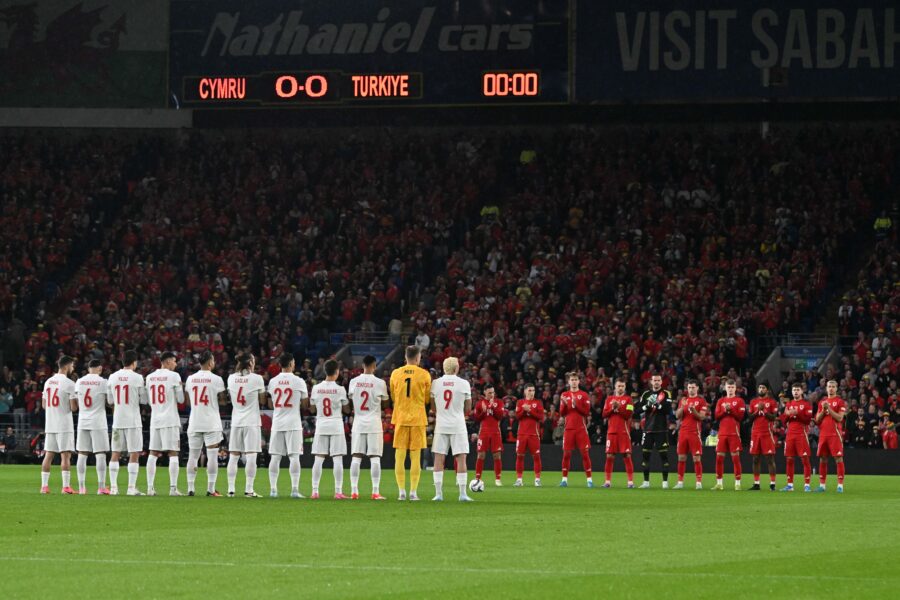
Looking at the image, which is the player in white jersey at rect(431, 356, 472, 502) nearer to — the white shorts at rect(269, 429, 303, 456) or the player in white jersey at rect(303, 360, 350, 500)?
the player in white jersey at rect(303, 360, 350, 500)

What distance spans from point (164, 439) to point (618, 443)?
9.46 metres

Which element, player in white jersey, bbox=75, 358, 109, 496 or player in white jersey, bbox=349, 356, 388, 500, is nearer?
player in white jersey, bbox=349, 356, 388, 500

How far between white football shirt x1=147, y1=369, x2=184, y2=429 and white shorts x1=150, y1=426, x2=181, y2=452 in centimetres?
7

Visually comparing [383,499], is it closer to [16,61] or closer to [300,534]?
[300,534]

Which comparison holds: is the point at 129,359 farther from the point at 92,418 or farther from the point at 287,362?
the point at 287,362

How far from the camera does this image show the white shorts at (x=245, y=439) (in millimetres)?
24750

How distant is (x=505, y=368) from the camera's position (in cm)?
4166

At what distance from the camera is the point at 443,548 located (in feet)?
49.9

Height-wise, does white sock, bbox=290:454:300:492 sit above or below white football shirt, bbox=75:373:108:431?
below

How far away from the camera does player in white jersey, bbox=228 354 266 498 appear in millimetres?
24734

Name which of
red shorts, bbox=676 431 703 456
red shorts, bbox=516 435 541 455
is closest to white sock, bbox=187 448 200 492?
red shorts, bbox=516 435 541 455

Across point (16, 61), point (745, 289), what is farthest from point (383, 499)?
point (16, 61)

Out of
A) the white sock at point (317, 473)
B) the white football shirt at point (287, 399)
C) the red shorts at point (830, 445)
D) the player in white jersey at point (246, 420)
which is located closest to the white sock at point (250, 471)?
the player in white jersey at point (246, 420)

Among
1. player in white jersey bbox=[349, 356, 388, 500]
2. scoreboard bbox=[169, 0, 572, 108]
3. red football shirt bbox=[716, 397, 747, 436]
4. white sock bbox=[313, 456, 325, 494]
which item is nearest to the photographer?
player in white jersey bbox=[349, 356, 388, 500]
